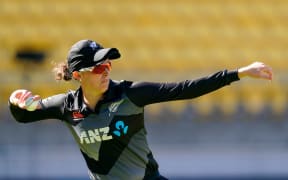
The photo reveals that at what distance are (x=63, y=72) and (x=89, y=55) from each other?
30 cm

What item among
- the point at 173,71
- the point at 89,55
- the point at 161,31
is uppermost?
the point at 89,55

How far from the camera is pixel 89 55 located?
4.99 metres

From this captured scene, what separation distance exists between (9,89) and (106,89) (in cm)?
618

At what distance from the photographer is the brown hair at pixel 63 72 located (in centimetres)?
518

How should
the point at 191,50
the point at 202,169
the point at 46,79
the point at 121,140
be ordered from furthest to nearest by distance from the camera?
the point at 191,50
the point at 46,79
the point at 202,169
the point at 121,140

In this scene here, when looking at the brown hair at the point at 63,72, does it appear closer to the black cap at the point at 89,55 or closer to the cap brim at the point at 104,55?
the black cap at the point at 89,55

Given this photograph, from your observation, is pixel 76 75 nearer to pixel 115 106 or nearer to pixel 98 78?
pixel 98 78

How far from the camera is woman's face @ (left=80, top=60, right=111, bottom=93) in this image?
16.5 feet

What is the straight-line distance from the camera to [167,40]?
12.2 metres

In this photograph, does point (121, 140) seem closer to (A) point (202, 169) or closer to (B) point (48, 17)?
(A) point (202, 169)

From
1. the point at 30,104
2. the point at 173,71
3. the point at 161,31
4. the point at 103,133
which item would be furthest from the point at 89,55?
the point at 161,31

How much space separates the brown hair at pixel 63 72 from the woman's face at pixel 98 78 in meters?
0.13

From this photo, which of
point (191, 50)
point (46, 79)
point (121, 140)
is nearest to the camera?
point (121, 140)

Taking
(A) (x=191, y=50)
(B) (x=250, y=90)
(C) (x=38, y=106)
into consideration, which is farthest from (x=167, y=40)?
(C) (x=38, y=106)
